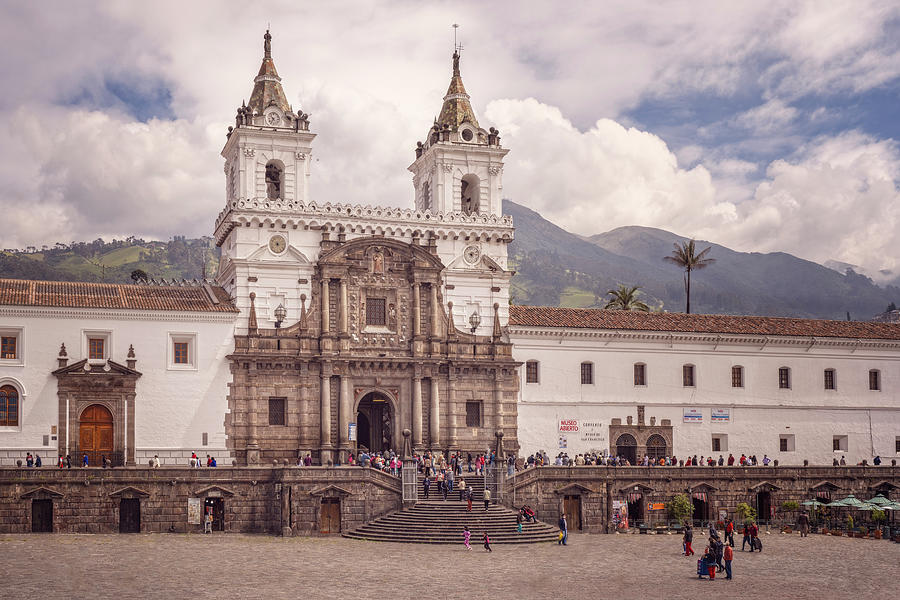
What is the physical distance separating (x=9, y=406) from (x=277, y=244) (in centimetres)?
1518

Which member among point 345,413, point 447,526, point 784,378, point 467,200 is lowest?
point 447,526

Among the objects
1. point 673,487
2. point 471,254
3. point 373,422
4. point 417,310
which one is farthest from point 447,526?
point 471,254

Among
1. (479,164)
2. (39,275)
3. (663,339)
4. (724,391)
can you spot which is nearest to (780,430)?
(724,391)

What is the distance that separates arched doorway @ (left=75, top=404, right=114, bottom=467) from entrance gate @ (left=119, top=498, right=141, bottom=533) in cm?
433

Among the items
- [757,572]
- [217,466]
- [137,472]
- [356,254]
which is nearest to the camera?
[757,572]

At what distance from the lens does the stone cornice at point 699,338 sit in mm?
62250

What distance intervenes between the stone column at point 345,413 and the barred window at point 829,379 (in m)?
29.1

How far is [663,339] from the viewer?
6444 centimetres

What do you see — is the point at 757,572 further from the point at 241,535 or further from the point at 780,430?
the point at 780,430

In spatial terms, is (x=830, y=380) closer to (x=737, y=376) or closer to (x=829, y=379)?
(x=829, y=379)

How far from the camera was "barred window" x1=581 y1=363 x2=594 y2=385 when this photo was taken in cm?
6288

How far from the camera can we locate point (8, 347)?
5234cm

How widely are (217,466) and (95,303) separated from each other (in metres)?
9.84

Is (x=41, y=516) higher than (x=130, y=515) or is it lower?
higher
